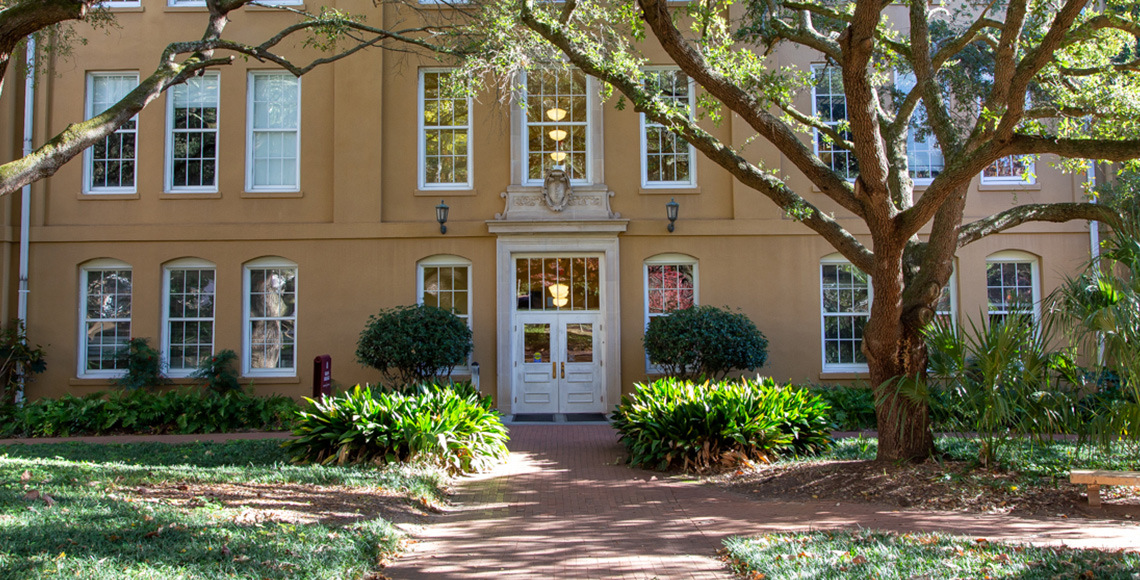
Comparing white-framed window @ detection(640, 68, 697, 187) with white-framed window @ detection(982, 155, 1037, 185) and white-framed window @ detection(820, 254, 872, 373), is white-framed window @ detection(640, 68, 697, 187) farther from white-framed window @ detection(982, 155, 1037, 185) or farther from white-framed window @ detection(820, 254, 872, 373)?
white-framed window @ detection(982, 155, 1037, 185)

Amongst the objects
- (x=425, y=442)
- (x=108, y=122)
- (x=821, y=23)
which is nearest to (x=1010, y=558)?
(x=425, y=442)

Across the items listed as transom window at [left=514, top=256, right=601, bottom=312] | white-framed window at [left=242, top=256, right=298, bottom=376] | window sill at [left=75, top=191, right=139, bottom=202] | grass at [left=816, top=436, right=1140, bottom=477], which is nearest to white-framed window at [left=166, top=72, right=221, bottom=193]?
window sill at [left=75, top=191, right=139, bottom=202]

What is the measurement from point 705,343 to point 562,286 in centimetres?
314

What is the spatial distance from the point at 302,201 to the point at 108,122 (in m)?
6.61

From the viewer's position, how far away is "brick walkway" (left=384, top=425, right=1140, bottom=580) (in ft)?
17.7

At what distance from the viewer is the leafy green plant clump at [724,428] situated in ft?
30.4

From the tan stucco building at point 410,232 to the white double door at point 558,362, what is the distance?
39 millimetres

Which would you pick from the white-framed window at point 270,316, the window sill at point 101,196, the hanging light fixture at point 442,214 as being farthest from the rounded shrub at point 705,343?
the window sill at point 101,196

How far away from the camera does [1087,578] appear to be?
14.2 ft

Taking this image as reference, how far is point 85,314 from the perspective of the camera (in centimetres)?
1508

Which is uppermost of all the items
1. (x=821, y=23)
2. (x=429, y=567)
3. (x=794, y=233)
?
(x=821, y=23)

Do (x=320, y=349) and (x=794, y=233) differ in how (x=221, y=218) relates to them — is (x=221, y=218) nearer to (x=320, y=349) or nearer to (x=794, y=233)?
(x=320, y=349)

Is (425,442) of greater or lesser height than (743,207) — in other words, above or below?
below

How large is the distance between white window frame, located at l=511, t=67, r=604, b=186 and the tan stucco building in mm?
53
